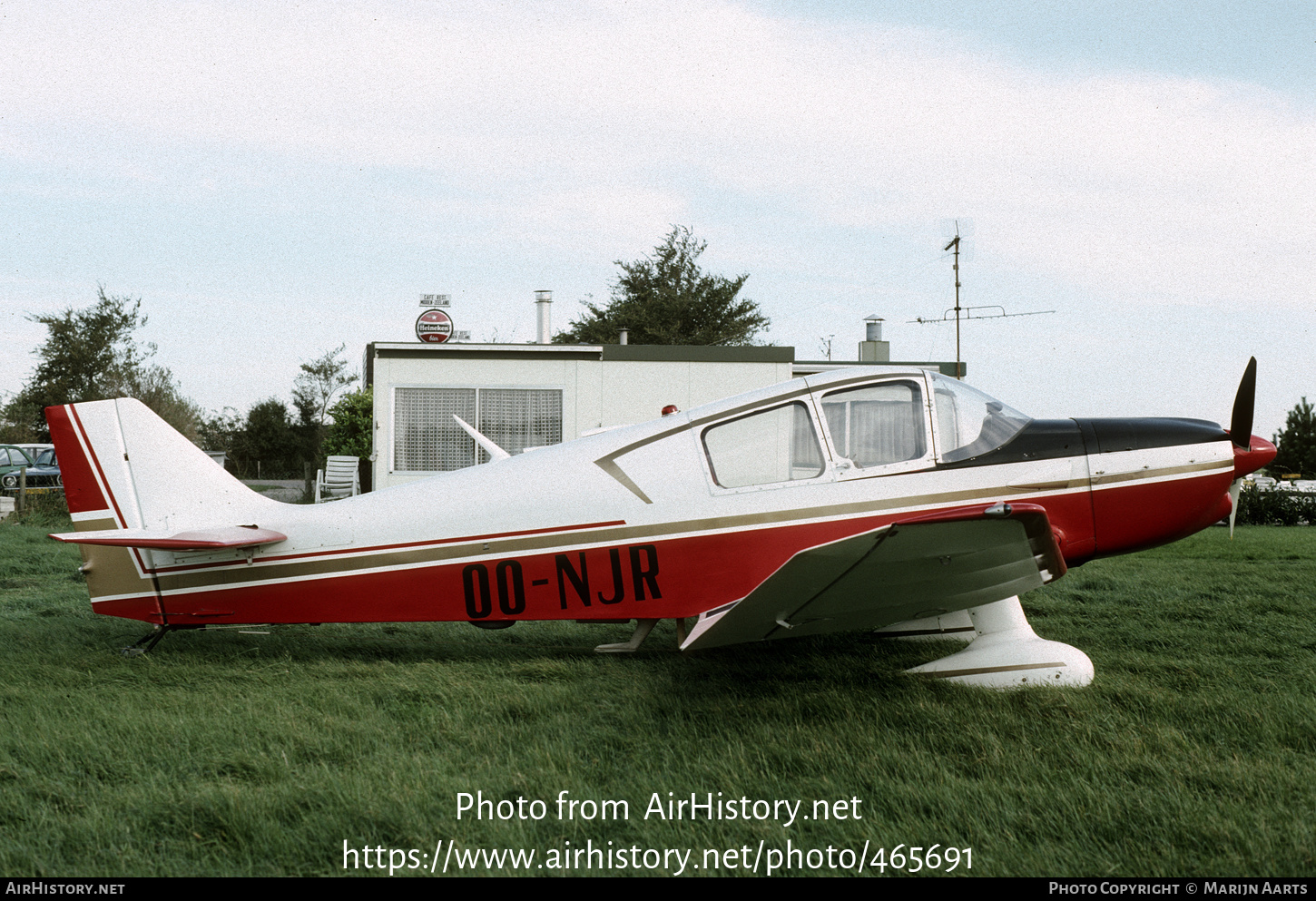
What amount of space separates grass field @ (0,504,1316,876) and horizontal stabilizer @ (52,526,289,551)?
0.74 m

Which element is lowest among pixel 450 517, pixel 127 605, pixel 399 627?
pixel 399 627

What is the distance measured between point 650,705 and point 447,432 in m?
11.0

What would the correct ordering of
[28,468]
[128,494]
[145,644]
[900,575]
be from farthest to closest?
[28,468]
[145,644]
[128,494]
[900,575]

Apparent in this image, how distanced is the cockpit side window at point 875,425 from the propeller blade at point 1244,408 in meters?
1.83

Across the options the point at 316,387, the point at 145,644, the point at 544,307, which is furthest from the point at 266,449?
the point at 145,644

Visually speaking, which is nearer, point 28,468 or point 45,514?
point 45,514

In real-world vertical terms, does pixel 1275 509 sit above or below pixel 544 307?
below

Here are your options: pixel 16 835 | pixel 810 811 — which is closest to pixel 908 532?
pixel 810 811

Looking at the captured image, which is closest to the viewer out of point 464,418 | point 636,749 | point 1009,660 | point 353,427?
point 636,749

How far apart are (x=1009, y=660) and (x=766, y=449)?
1.71 meters

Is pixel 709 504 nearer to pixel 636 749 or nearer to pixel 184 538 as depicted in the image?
pixel 636 749

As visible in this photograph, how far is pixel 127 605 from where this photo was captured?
202 inches

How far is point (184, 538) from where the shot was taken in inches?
187
